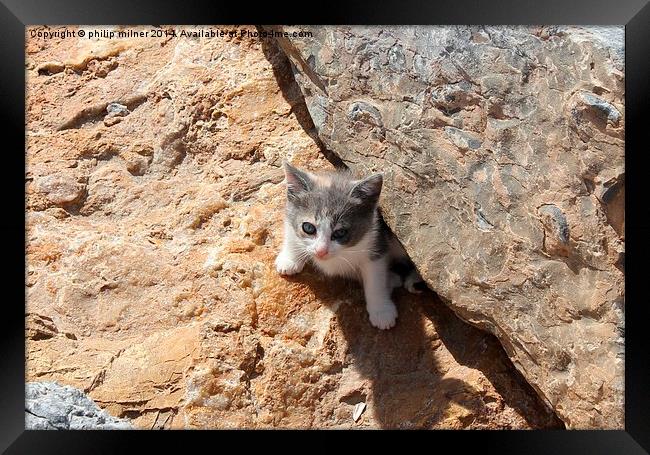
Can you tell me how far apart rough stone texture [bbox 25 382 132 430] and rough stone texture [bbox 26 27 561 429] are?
0.04 metres

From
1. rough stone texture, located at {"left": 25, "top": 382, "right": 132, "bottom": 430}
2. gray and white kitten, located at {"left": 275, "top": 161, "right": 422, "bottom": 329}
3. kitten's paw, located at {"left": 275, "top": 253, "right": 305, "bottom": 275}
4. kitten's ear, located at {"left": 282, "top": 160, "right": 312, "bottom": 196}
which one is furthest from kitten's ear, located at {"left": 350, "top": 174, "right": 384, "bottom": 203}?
rough stone texture, located at {"left": 25, "top": 382, "right": 132, "bottom": 430}

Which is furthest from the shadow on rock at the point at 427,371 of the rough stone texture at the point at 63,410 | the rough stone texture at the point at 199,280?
the rough stone texture at the point at 63,410

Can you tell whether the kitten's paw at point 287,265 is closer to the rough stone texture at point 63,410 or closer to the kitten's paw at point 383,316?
the kitten's paw at point 383,316

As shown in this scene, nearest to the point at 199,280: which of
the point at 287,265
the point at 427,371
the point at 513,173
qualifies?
the point at 287,265

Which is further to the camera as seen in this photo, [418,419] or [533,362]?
[418,419]

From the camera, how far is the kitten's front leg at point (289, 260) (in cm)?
312

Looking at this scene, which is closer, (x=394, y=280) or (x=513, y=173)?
(x=513, y=173)

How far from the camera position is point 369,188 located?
2.91 metres

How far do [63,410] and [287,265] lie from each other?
1.22 meters

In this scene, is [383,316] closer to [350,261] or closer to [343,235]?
[350,261]
